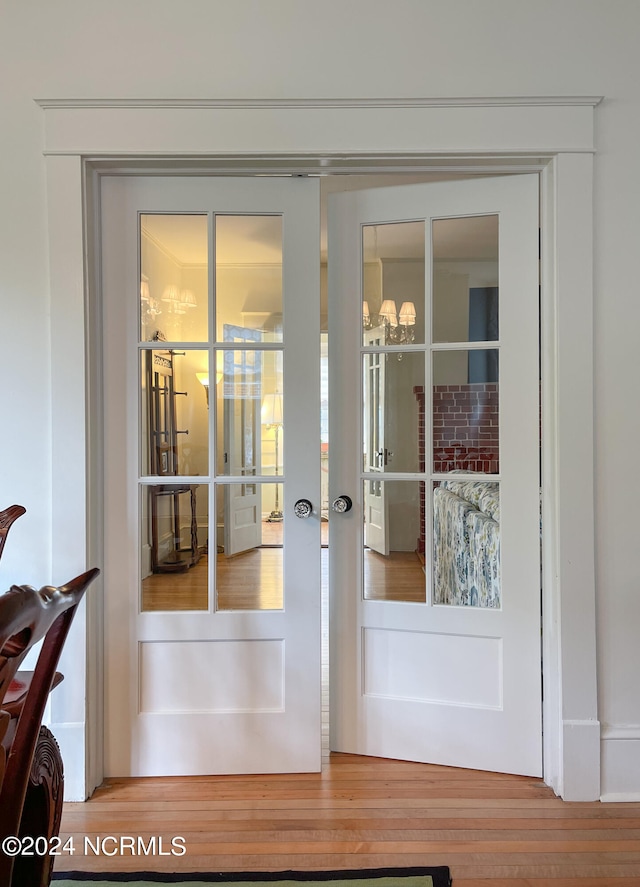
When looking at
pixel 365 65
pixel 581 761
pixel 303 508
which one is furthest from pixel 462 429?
pixel 365 65

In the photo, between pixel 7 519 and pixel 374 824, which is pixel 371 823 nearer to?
pixel 374 824

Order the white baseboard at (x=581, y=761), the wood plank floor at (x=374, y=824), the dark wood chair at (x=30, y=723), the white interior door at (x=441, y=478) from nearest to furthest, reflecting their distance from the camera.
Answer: the dark wood chair at (x=30, y=723) < the wood plank floor at (x=374, y=824) < the white baseboard at (x=581, y=761) < the white interior door at (x=441, y=478)

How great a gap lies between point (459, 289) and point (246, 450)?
3.21 ft

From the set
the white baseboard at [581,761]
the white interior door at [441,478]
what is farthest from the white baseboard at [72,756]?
the white baseboard at [581,761]

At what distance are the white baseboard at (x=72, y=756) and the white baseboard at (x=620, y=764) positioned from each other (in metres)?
1.75

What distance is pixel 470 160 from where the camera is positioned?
6.14 feet

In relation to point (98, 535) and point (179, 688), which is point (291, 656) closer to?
point (179, 688)

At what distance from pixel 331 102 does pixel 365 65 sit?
0.55 feet

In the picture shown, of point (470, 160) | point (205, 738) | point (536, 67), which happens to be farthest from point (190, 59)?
point (205, 738)

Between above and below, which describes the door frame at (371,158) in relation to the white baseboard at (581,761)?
above

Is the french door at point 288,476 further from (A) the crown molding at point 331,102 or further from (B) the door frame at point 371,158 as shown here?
(A) the crown molding at point 331,102

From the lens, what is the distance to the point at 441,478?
199cm

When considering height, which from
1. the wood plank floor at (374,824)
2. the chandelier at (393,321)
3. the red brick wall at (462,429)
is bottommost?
the wood plank floor at (374,824)

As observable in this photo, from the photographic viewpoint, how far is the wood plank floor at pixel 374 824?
1529 millimetres
